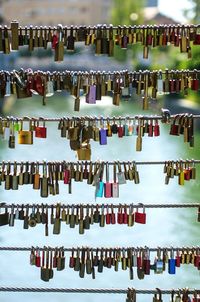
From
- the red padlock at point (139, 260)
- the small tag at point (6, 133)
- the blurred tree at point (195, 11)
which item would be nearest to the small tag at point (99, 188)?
the red padlock at point (139, 260)

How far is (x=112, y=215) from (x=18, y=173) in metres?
0.32

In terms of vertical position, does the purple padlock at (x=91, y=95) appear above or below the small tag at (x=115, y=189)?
above

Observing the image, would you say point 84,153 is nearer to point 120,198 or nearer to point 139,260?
point 139,260

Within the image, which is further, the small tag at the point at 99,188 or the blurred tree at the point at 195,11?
the blurred tree at the point at 195,11

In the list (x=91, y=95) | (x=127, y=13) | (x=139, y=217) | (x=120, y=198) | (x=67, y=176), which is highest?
(x=127, y=13)

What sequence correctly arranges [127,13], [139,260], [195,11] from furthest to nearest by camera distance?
[127,13]
[195,11]
[139,260]

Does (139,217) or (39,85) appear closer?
(39,85)

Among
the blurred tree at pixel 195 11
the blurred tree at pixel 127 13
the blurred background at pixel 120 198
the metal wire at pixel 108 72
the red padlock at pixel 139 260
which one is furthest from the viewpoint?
the blurred tree at pixel 127 13

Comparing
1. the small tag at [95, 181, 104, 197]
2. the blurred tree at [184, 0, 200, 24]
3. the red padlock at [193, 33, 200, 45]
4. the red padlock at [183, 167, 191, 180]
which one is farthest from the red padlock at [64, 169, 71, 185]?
the blurred tree at [184, 0, 200, 24]

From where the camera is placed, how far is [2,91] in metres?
2.06

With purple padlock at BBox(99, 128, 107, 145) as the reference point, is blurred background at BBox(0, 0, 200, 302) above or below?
below

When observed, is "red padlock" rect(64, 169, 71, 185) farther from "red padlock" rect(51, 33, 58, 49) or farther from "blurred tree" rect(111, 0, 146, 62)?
"blurred tree" rect(111, 0, 146, 62)

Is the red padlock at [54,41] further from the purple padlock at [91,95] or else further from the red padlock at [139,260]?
the red padlock at [139,260]

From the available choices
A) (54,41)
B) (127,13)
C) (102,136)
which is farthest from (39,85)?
(127,13)
